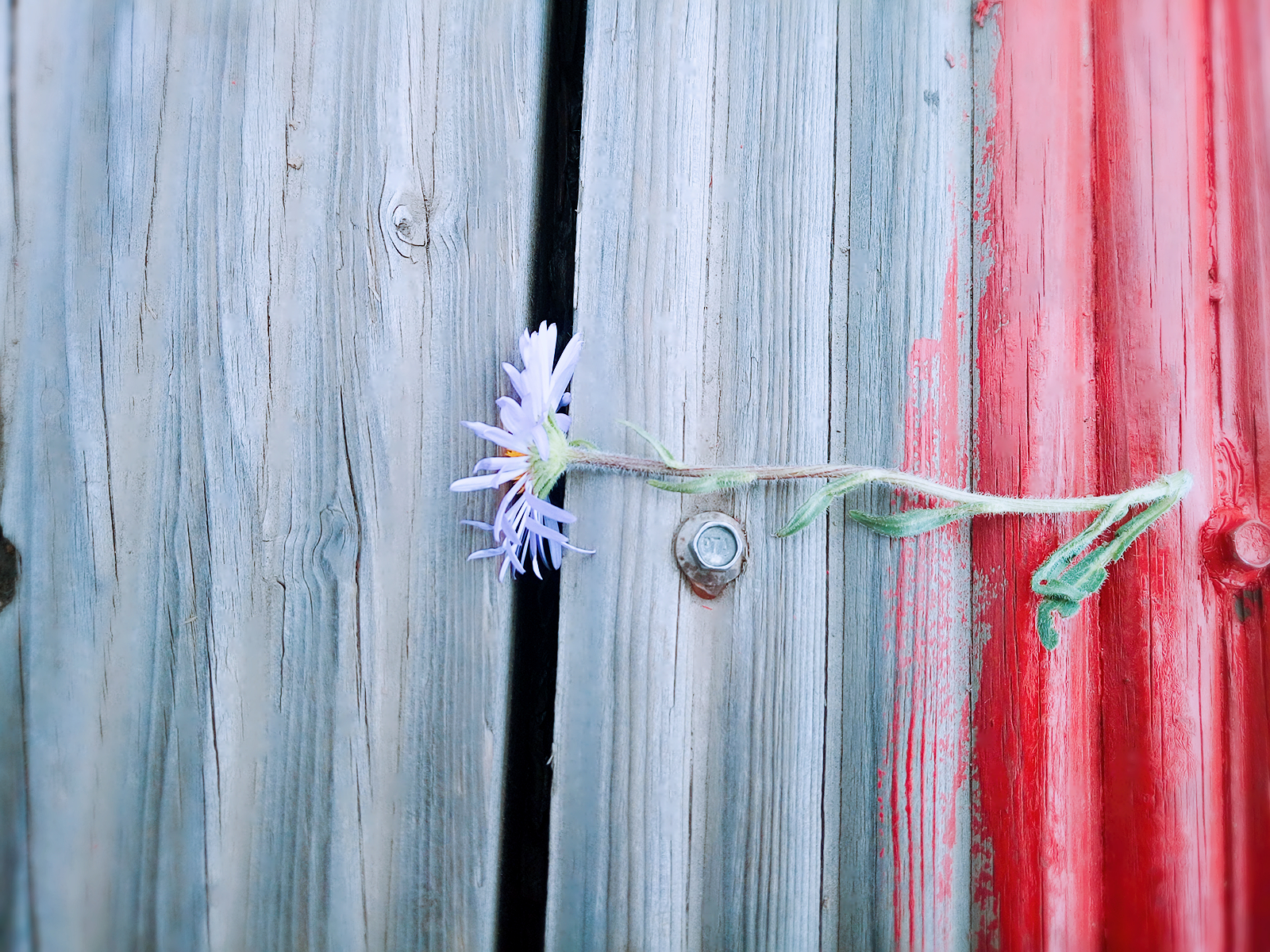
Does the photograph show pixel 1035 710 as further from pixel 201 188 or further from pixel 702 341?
pixel 201 188

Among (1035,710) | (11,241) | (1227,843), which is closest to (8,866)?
(11,241)

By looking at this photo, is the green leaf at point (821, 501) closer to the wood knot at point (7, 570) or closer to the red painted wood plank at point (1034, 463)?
the red painted wood plank at point (1034, 463)

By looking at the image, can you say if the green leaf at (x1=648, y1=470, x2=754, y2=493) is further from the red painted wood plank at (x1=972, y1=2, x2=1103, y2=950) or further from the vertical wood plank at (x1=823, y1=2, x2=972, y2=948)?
the red painted wood plank at (x1=972, y1=2, x2=1103, y2=950)

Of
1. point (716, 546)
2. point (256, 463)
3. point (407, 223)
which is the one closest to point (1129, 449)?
point (716, 546)

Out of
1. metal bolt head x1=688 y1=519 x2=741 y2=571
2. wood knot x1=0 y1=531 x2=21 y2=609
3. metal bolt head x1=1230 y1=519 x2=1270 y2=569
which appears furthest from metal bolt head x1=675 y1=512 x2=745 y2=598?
wood knot x1=0 y1=531 x2=21 y2=609

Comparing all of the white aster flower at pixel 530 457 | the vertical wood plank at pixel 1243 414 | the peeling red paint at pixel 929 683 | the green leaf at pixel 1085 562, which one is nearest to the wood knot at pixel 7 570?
the white aster flower at pixel 530 457
